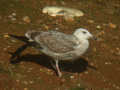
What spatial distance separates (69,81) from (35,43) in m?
0.96

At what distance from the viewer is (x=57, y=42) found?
5699 millimetres

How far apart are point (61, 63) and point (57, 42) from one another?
2.90 ft

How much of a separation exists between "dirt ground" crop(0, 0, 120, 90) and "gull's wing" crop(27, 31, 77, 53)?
1.96 feet

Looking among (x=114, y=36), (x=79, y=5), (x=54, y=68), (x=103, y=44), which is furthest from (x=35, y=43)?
(x=79, y=5)

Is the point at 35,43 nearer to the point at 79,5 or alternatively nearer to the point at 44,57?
the point at 44,57

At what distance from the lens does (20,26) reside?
7746mm

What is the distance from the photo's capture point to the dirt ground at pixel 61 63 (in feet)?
19.0

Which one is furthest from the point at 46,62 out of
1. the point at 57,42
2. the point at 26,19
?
the point at 26,19

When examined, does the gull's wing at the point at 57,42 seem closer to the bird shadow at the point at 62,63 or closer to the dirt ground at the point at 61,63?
the dirt ground at the point at 61,63

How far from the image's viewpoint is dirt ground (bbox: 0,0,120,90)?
5.78 m

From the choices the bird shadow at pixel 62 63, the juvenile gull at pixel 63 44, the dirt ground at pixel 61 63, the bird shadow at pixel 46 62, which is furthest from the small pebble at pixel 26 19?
the juvenile gull at pixel 63 44

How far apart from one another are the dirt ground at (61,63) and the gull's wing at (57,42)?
60 cm

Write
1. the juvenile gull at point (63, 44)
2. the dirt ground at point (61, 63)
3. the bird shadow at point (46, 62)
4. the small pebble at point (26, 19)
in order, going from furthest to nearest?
the small pebble at point (26, 19) → the bird shadow at point (46, 62) → the dirt ground at point (61, 63) → the juvenile gull at point (63, 44)

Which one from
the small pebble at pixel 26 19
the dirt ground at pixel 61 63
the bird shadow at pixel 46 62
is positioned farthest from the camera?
the small pebble at pixel 26 19
